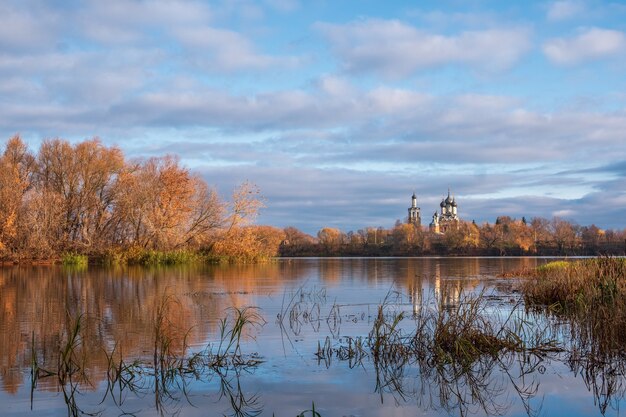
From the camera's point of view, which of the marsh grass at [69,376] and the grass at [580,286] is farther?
the grass at [580,286]

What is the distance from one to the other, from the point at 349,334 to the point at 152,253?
34059 millimetres

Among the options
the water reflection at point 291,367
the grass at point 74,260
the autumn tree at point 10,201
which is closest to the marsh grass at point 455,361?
the water reflection at point 291,367

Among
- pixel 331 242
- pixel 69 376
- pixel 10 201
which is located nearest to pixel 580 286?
pixel 69 376

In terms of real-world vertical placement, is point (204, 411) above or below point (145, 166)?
below

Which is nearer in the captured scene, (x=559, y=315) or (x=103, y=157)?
(x=559, y=315)

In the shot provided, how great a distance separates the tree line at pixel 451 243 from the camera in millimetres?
91625

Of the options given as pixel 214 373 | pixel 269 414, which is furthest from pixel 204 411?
pixel 214 373

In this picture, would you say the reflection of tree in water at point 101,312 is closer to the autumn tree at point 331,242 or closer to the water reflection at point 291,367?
the water reflection at point 291,367

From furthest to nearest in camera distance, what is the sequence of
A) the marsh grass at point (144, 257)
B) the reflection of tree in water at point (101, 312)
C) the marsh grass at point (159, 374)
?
the marsh grass at point (144, 257) → the reflection of tree in water at point (101, 312) → the marsh grass at point (159, 374)

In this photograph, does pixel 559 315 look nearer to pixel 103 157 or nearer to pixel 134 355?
pixel 134 355

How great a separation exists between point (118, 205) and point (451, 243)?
61.6m

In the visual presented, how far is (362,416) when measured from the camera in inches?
254

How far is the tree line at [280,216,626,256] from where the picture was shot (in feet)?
301

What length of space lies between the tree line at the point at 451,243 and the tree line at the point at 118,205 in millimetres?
41253
